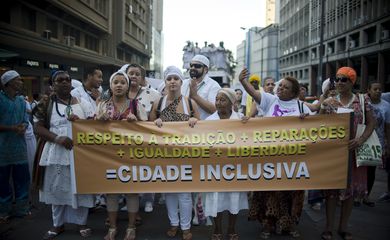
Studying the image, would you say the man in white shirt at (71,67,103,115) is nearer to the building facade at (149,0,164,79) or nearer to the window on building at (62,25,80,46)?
the building facade at (149,0,164,79)

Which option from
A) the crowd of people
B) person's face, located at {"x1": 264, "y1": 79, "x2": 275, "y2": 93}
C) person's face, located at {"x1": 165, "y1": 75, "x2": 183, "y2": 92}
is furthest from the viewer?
person's face, located at {"x1": 264, "y1": 79, "x2": 275, "y2": 93}

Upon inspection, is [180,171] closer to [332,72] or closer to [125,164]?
[125,164]

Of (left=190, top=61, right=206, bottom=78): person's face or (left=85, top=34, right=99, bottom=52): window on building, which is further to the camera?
(left=85, top=34, right=99, bottom=52): window on building

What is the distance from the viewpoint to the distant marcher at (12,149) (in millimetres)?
5379

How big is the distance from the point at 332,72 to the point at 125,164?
34060 millimetres

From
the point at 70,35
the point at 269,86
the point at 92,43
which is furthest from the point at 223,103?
the point at 70,35

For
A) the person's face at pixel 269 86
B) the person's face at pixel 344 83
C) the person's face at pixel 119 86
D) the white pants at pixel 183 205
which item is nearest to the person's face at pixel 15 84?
the person's face at pixel 119 86

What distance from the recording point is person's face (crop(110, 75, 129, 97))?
183 inches

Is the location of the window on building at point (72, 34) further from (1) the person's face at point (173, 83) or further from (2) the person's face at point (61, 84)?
(1) the person's face at point (173, 83)

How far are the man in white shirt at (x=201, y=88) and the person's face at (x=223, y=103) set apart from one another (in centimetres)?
68

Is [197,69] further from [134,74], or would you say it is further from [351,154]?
[351,154]

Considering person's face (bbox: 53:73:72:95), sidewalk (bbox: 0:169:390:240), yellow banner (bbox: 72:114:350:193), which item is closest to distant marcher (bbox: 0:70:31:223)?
sidewalk (bbox: 0:169:390:240)

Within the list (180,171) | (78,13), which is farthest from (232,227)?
(78,13)

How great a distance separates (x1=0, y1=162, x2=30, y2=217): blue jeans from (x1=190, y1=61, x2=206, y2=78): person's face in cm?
273
